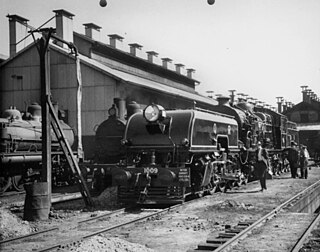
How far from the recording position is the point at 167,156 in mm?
11312

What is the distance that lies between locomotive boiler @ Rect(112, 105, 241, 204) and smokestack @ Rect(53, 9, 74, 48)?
15896 mm

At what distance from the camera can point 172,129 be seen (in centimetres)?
1145

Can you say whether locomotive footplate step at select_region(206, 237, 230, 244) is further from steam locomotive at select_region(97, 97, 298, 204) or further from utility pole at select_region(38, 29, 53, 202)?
utility pole at select_region(38, 29, 53, 202)

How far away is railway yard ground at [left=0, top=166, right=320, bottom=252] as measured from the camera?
675 centimetres

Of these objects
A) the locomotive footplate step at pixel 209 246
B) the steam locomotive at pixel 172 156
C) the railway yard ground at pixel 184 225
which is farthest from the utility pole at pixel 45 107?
the locomotive footplate step at pixel 209 246

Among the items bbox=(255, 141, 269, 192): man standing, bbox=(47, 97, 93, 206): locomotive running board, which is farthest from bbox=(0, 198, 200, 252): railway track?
bbox=(255, 141, 269, 192): man standing

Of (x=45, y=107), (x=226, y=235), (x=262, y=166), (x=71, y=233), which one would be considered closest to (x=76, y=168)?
(x=45, y=107)

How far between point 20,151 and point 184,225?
970 centimetres

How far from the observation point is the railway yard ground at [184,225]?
6.75m

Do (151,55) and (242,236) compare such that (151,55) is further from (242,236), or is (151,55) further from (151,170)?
(242,236)

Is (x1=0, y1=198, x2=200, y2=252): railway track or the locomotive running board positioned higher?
the locomotive running board

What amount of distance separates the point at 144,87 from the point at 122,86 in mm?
1310

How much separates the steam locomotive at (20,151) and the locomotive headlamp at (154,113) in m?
6.14

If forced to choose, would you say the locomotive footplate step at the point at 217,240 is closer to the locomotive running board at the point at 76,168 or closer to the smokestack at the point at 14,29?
the locomotive running board at the point at 76,168
